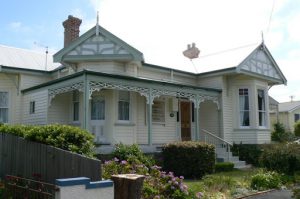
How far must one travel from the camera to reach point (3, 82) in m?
19.0

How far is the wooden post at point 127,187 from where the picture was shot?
23.0ft

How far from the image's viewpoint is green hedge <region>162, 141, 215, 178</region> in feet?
45.4

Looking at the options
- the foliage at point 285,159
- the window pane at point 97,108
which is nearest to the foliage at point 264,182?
the foliage at point 285,159

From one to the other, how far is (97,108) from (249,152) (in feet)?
29.0

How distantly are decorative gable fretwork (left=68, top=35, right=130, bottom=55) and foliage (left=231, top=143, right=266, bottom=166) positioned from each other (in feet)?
28.0

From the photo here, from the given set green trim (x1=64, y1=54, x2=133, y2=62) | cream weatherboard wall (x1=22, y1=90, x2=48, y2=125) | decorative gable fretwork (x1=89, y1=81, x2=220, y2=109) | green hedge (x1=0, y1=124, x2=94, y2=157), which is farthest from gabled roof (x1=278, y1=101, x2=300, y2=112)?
green hedge (x1=0, y1=124, x2=94, y2=157)

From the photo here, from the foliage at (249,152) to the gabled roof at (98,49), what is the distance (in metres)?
7.97

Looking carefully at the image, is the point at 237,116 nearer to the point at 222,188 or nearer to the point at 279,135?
the point at 279,135

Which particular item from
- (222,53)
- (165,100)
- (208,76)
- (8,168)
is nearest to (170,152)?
(165,100)

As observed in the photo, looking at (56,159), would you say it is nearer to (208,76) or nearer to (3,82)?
(3,82)

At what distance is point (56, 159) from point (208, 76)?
14270mm

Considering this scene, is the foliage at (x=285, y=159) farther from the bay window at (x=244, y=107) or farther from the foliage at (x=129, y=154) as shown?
the bay window at (x=244, y=107)

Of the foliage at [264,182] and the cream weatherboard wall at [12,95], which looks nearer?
the foliage at [264,182]

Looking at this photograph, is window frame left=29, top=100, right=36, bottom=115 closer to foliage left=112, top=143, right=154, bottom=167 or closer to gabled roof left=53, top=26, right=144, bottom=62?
gabled roof left=53, top=26, right=144, bottom=62
